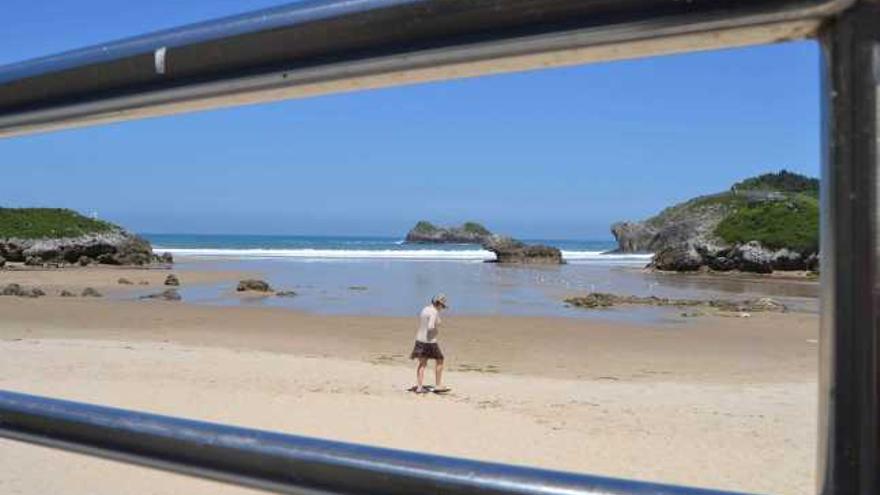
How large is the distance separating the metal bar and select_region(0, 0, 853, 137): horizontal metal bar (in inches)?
1.6

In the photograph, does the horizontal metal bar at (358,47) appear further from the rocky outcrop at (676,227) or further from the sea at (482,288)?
the rocky outcrop at (676,227)

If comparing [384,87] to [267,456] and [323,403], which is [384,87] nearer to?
[267,456]

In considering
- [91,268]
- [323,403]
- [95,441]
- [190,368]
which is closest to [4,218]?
[91,268]

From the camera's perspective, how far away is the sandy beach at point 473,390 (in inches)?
263

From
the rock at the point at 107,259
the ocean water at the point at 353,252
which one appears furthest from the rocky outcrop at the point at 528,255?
the rock at the point at 107,259

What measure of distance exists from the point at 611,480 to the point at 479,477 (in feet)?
0.35

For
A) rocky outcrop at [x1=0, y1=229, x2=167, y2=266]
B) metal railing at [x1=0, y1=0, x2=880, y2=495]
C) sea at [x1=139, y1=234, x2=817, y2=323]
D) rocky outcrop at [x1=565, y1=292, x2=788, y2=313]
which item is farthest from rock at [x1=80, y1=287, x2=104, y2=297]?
metal railing at [x1=0, y1=0, x2=880, y2=495]

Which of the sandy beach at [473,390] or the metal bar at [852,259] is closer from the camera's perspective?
the metal bar at [852,259]

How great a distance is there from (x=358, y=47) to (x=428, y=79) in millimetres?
70

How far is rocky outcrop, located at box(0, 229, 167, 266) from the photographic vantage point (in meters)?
48.3

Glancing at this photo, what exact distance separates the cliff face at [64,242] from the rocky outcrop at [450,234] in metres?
70.1

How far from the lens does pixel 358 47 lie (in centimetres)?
81

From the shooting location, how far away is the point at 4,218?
52781mm

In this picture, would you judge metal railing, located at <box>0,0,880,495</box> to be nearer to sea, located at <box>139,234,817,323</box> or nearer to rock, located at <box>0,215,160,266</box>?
sea, located at <box>139,234,817,323</box>
